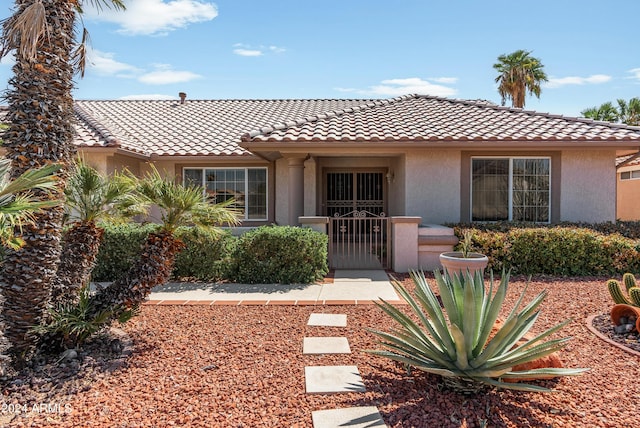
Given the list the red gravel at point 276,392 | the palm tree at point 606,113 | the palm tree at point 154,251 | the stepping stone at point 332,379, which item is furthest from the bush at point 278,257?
the palm tree at point 606,113

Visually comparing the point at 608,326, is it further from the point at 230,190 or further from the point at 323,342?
the point at 230,190

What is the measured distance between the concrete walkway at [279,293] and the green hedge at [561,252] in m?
2.96

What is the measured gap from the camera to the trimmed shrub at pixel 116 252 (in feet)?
30.2

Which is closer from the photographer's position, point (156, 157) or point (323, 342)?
point (323, 342)

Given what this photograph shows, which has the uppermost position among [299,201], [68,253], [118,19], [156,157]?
[118,19]

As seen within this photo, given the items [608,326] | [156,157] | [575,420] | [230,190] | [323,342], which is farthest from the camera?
[230,190]

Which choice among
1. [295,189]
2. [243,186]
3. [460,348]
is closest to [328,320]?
[460,348]

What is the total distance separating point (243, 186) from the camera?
560 inches

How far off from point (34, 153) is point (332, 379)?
4.17 m

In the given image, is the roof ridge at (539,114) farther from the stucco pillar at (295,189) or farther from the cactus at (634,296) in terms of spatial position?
the cactus at (634,296)

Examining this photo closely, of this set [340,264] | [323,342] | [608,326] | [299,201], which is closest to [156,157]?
[299,201]

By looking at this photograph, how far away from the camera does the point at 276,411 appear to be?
11.8ft

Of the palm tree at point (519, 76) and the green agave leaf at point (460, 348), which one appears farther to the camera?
the palm tree at point (519, 76)

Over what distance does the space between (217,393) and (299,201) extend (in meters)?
8.36
